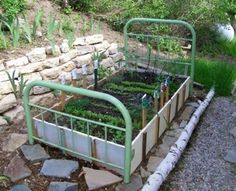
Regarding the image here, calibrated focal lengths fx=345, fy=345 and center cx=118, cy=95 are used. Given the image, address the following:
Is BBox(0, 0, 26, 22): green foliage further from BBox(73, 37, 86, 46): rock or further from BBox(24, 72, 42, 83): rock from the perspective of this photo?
BBox(24, 72, 42, 83): rock

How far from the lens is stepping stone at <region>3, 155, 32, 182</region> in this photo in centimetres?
259

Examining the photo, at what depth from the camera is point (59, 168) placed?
8.76 ft

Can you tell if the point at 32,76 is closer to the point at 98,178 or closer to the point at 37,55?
the point at 37,55

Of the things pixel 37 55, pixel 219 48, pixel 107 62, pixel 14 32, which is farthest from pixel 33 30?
pixel 219 48

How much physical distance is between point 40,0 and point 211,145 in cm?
352

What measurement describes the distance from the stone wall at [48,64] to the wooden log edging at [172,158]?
1.40m

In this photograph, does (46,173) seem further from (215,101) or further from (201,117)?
(215,101)

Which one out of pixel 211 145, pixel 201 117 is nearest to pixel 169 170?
pixel 211 145

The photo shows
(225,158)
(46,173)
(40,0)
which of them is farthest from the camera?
(40,0)

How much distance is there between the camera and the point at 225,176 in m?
2.79

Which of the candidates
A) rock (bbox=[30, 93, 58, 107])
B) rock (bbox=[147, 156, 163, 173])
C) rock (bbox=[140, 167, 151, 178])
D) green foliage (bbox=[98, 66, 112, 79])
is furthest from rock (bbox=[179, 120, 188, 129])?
rock (bbox=[30, 93, 58, 107])

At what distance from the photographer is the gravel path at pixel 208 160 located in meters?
2.68

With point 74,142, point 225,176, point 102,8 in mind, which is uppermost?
point 102,8

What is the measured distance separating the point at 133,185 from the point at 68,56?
2.06 metres
